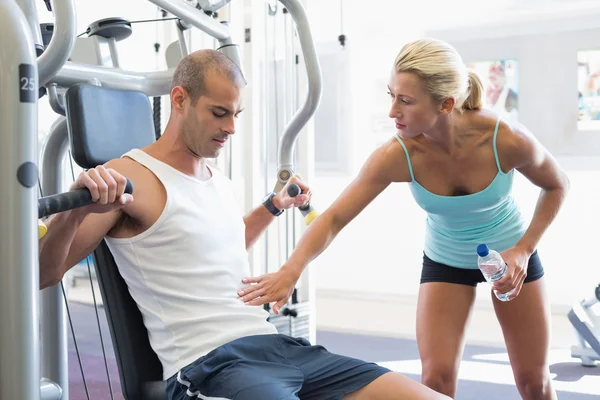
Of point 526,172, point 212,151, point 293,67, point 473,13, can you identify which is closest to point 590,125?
point 473,13

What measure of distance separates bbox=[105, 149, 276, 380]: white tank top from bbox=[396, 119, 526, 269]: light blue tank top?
635 millimetres

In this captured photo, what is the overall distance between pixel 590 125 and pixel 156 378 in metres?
3.78

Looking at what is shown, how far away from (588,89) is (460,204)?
9.85 ft

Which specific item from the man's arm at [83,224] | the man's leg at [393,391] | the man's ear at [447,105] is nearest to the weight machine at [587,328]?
the man's ear at [447,105]

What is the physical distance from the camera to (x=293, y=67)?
140 inches

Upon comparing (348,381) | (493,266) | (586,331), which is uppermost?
(493,266)

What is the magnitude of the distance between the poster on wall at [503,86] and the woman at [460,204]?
9.24 feet

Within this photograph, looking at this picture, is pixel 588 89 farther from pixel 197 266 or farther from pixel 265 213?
pixel 197 266

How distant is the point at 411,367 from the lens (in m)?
3.46

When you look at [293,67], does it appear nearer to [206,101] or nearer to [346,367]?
[206,101]

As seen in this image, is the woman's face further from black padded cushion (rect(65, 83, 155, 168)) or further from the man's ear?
black padded cushion (rect(65, 83, 155, 168))

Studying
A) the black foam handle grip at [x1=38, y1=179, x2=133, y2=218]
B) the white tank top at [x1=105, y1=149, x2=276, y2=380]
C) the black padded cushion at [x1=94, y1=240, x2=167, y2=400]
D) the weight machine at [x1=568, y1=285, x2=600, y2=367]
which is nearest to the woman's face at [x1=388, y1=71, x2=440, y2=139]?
the white tank top at [x1=105, y1=149, x2=276, y2=380]

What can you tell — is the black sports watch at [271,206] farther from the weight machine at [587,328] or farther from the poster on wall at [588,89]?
the poster on wall at [588,89]

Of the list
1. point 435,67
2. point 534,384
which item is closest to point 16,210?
point 435,67
